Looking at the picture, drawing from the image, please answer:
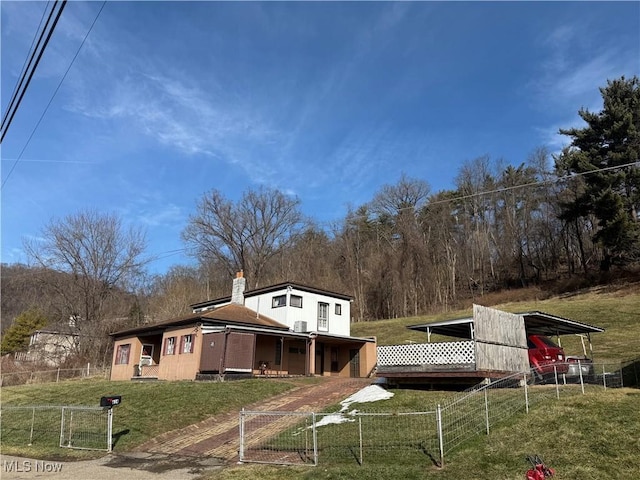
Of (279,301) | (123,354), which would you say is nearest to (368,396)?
(279,301)

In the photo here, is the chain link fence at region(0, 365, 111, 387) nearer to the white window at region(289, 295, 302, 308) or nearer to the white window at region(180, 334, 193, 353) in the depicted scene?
the white window at region(180, 334, 193, 353)

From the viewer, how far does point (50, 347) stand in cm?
4994

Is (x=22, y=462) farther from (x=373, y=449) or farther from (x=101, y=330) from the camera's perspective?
(x=101, y=330)

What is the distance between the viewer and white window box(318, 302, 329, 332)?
33312 millimetres

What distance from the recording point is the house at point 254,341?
24938 mm

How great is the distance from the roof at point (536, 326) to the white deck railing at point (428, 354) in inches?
38.5

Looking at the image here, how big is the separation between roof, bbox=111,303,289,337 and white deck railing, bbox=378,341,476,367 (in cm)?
1134

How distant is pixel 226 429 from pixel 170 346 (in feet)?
48.8

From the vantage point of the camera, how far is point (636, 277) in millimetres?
38000

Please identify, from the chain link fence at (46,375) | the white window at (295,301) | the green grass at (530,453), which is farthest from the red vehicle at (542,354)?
the chain link fence at (46,375)

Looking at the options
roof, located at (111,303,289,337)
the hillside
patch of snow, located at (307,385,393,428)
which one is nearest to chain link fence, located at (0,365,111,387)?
roof, located at (111,303,289,337)

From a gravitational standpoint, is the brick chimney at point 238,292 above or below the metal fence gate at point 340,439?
above

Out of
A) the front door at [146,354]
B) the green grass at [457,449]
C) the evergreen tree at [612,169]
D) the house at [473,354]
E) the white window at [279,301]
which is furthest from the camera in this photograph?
the evergreen tree at [612,169]

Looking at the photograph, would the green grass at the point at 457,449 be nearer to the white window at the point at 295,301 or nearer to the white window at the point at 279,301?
the white window at the point at 295,301
